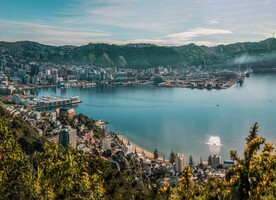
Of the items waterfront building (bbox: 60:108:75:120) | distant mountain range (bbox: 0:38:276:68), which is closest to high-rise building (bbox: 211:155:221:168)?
waterfront building (bbox: 60:108:75:120)

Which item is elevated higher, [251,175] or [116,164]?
[251,175]

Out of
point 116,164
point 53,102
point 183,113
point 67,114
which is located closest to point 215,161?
point 116,164

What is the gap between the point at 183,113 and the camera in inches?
505

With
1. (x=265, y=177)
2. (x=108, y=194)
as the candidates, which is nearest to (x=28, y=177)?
(x=108, y=194)

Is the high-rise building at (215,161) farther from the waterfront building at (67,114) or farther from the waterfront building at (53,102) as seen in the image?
the waterfront building at (53,102)

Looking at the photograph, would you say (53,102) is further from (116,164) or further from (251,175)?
(251,175)

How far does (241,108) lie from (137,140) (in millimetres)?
6046

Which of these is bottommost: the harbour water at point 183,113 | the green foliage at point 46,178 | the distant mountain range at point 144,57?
the harbour water at point 183,113

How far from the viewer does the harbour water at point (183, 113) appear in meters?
8.56

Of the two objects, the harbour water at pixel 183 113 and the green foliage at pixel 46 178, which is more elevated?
the green foliage at pixel 46 178

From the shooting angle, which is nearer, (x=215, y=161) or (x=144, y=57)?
(x=215, y=161)

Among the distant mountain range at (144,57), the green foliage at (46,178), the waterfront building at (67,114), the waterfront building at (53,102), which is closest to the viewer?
the green foliage at (46,178)

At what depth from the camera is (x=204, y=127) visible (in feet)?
33.8

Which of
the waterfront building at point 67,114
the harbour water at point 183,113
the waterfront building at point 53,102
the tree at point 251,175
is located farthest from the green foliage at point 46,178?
the waterfront building at point 53,102
